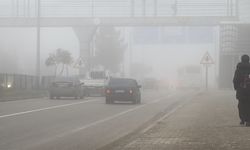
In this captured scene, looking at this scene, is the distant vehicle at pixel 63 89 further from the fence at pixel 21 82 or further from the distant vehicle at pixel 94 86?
the distant vehicle at pixel 94 86

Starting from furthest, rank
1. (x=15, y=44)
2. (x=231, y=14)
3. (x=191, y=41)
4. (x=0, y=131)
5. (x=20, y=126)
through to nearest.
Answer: (x=191, y=41) < (x=15, y=44) < (x=231, y=14) < (x=20, y=126) < (x=0, y=131)

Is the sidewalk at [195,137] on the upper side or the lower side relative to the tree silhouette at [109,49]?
lower

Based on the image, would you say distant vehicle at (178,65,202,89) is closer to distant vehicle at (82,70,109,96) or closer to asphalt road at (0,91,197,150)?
distant vehicle at (82,70,109,96)

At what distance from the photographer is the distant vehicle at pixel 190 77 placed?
81.4 metres

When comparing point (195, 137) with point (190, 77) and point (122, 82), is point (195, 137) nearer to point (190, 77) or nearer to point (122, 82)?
point (122, 82)

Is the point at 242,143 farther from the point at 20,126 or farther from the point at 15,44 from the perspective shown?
the point at 15,44

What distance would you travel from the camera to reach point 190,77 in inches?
3228

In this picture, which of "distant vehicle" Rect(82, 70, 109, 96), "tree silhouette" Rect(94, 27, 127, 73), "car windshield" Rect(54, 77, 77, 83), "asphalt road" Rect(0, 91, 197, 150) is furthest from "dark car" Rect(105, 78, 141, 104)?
"tree silhouette" Rect(94, 27, 127, 73)

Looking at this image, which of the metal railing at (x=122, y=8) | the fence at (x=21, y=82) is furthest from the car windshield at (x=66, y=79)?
the metal railing at (x=122, y=8)

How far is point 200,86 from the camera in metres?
81.5

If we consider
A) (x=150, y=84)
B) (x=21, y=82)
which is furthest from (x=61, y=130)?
(x=150, y=84)

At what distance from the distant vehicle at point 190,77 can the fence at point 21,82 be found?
24.7 metres

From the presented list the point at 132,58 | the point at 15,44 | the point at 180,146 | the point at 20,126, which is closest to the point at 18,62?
the point at 15,44

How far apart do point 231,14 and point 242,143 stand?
60.3 metres
